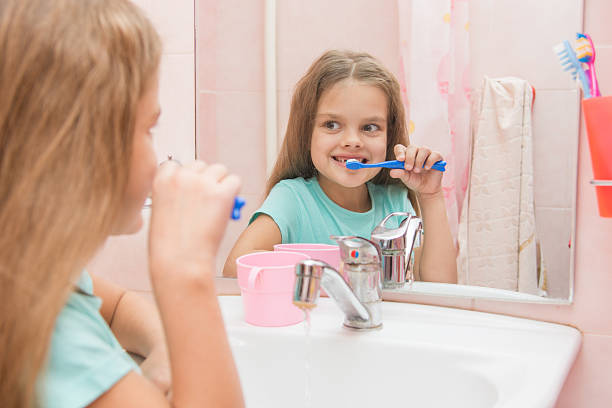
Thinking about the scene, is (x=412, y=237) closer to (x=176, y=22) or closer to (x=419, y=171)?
(x=419, y=171)

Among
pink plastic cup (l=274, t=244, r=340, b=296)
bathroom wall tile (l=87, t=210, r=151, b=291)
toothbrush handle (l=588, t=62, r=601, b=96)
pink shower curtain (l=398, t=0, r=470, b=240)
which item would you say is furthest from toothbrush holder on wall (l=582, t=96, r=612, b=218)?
bathroom wall tile (l=87, t=210, r=151, b=291)

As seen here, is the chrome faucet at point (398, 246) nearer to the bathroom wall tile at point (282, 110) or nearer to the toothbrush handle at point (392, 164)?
the toothbrush handle at point (392, 164)

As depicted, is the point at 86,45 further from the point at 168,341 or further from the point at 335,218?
the point at 335,218

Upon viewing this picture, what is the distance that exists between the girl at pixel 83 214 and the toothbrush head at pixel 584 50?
1.75 ft

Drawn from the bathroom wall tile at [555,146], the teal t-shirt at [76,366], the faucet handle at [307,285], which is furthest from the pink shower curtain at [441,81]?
the teal t-shirt at [76,366]

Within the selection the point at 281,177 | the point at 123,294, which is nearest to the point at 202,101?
the point at 281,177

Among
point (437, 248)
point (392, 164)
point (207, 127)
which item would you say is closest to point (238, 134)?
point (207, 127)

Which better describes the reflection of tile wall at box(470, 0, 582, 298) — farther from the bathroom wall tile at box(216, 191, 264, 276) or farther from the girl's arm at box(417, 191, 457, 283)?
the bathroom wall tile at box(216, 191, 264, 276)

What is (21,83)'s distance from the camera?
410mm

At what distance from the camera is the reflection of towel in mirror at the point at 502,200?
819 millimetres

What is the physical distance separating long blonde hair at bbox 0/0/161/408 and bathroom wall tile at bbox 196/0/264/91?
562mm

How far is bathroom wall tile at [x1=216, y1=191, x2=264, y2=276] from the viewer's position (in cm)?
98

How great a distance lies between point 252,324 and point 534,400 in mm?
409

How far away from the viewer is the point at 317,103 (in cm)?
92
